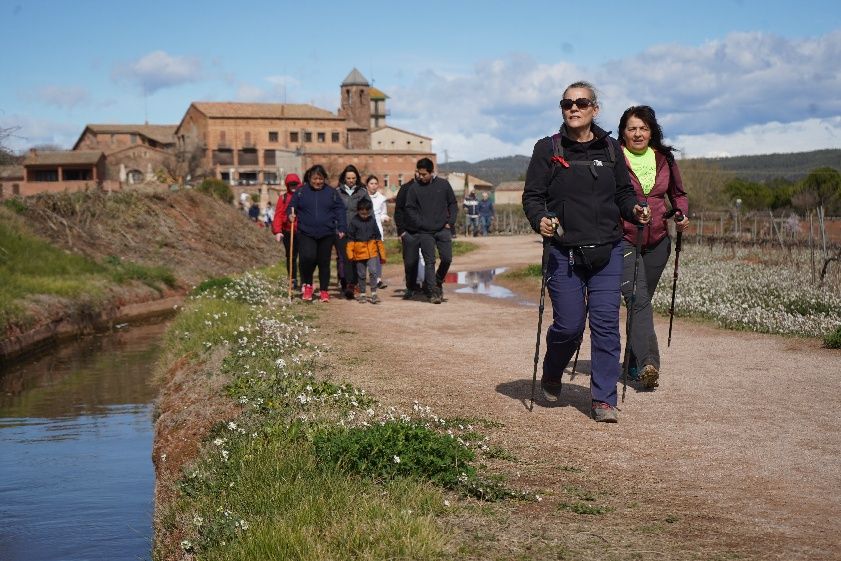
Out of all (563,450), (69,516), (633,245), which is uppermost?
(633,245)

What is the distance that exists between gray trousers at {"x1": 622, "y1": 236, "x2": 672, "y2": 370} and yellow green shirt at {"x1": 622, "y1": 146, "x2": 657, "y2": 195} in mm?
503

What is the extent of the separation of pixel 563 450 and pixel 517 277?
15792 mm

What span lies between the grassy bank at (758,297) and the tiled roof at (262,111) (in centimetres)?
10052

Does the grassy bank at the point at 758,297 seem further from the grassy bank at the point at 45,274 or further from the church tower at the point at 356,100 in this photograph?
the church tower at the point at 356,100

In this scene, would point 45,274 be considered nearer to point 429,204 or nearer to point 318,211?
point 318,211

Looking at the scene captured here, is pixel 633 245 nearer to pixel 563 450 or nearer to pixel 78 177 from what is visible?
pixel 563 450

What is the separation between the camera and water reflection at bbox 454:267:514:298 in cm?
1955

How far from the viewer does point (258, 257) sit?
36.2m

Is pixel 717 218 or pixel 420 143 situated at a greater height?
pixel 420 143

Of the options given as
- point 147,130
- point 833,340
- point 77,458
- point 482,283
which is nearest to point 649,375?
point 833,340

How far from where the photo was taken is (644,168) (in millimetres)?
8984

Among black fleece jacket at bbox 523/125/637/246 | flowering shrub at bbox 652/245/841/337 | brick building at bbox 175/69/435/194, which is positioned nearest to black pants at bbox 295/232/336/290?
flowering shrub at bbox 652/245/841/337

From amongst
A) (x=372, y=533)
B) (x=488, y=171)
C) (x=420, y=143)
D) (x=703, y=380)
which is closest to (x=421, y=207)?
(x=703, y=380)

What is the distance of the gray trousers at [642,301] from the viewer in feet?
29.5
